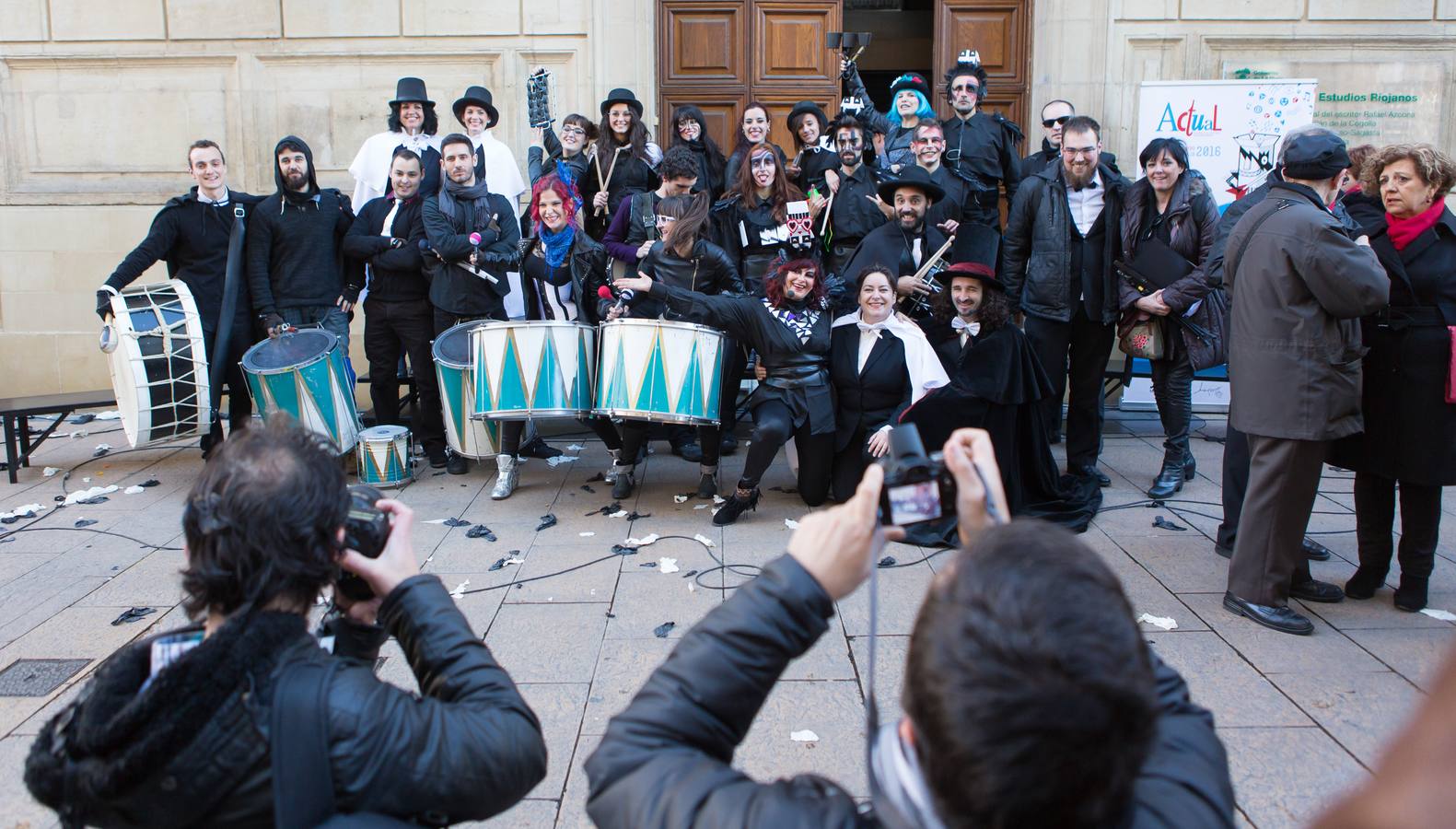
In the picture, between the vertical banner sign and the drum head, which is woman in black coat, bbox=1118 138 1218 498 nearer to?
the vertical banner sign

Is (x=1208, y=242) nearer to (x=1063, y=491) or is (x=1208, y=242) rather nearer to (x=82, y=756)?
(x=1063, y=491)

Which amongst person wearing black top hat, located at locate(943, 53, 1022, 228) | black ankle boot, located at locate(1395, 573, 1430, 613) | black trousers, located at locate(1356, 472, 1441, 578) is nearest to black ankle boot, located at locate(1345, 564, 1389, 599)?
black trousers, located at locate(1356, 472, 1441, 578)

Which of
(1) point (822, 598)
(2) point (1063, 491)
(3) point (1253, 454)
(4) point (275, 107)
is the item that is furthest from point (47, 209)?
(1) point (822, 598)

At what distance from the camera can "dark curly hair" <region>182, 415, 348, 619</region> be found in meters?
1.80

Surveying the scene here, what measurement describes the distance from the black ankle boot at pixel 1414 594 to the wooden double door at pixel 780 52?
5.66m

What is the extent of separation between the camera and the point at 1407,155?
4.61 metres

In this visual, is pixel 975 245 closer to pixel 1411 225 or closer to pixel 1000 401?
pixel 1000 401

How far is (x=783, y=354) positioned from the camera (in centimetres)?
644

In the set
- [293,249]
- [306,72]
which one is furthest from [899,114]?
[306,72]

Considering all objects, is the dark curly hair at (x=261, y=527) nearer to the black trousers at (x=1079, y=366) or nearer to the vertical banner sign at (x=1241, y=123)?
the black trousers at (x=1079, y=366)

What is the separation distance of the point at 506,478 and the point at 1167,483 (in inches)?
155

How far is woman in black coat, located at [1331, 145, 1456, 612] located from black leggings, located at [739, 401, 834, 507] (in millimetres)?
2670

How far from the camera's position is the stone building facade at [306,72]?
9242mm

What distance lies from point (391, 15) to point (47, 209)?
3445 millimetres
